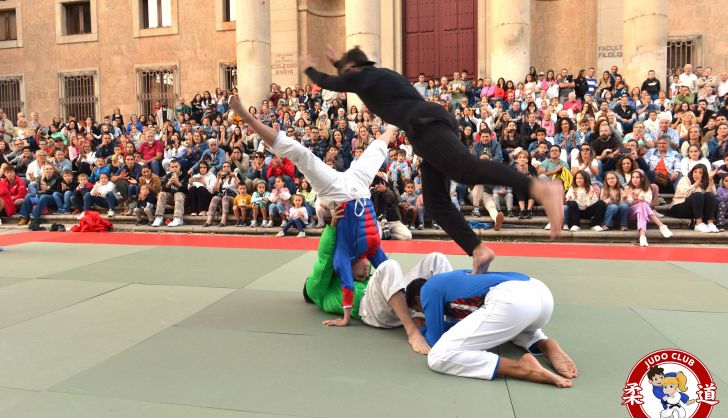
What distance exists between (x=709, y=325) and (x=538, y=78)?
485 inches

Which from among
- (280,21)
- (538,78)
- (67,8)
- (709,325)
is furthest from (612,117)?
(67,8)

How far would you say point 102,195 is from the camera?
12.5 metres

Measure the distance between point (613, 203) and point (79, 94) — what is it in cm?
2349

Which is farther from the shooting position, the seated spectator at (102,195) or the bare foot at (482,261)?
the seated spectator at (102,195)

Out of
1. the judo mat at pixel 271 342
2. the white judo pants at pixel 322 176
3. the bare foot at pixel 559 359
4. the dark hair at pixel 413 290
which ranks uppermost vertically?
the white judo pants at pixel 322 176

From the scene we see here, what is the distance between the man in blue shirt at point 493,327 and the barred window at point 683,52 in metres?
19.1

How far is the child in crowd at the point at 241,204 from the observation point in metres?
11.3

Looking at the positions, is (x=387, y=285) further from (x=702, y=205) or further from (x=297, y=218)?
(x=702, y=205)

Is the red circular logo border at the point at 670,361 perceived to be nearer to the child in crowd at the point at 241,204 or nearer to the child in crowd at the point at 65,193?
the child in crowd at the point at 241,204

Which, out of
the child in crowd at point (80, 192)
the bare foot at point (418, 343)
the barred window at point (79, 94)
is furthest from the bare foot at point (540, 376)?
the barred window at point (79, 94)

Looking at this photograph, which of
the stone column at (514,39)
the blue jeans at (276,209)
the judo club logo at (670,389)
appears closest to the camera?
the judo club logo at (670,389)

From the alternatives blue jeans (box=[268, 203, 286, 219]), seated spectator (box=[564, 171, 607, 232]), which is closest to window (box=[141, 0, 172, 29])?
blue jeans (box=[268, 203, 286, 219])

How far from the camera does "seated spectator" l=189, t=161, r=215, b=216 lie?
1202 cm

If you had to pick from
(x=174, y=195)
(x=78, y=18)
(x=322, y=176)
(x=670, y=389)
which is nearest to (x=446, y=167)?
(x=322, y=176)
